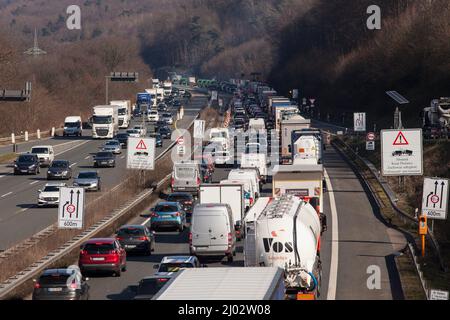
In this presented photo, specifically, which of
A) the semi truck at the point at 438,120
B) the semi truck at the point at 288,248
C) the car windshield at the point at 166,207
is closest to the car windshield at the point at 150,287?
the semi truck at the point at 288,248

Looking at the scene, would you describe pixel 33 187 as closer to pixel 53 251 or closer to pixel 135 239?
pixel 135 239

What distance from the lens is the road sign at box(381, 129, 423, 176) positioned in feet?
147

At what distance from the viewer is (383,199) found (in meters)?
56.3

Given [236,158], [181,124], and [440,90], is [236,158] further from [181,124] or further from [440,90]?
[181,124]

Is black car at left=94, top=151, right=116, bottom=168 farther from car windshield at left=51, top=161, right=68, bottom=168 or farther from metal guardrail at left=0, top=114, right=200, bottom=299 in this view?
metal guardrail at left=0, top=114, right=200, bottom=299

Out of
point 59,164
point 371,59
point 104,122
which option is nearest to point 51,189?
point 59,164

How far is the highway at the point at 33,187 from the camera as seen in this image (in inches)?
1837

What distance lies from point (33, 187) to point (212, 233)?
28420 mm

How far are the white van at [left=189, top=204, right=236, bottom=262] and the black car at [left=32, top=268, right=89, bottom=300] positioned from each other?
998 cm

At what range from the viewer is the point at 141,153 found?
190 ft

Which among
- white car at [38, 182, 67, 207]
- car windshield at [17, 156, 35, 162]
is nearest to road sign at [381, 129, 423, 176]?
white car at [38, 182, 67, 207]
